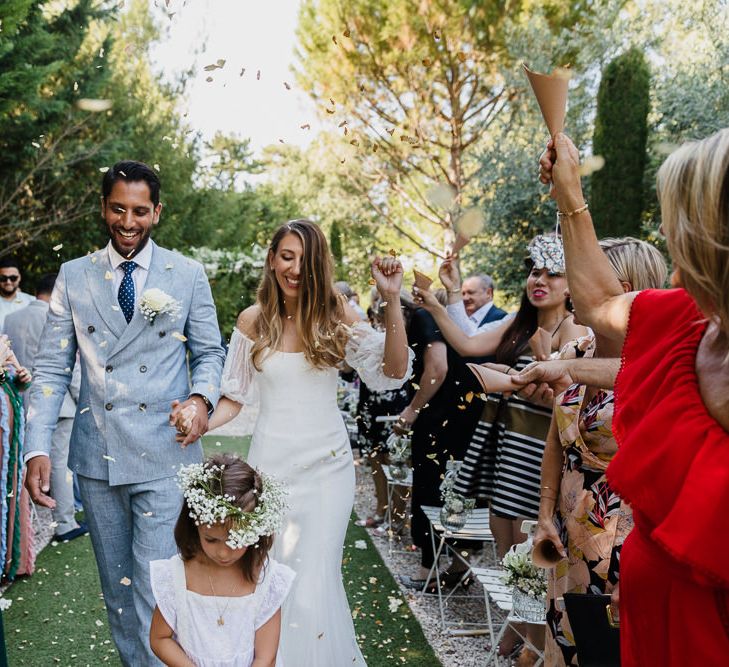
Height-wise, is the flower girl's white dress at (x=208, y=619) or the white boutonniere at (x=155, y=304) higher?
the white boutonniere at (x=155, y=304)

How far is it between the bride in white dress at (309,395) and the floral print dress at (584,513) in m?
0.96

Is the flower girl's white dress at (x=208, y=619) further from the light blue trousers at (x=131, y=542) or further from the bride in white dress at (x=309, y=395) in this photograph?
the bride in white dress at (x=309, y=395)

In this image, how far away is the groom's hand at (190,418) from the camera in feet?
10.3

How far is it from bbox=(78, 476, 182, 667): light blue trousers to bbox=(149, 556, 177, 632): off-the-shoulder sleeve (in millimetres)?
484

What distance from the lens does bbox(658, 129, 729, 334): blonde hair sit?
134 cm

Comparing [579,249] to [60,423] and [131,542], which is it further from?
[60,423]

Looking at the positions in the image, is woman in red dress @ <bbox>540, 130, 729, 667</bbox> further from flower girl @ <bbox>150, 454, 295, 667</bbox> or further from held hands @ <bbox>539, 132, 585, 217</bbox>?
flower girl @ <bbox>150, 454, 295, 667</bbox>

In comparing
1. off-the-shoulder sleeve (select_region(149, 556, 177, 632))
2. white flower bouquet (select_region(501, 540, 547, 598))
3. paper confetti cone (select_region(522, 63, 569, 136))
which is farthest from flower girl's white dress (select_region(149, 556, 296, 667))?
paper confetti cone (select_region(522, 63, 569, 136))

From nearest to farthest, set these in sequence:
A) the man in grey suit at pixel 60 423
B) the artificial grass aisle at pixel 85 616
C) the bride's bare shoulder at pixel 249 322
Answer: the bride's bare shoulder at pixel 249 322 < the artificial grass aisle at pixel 85 616 < the man in grey suit at pixel 60 423

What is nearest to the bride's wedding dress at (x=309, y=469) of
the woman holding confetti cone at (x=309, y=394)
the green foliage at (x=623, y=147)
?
the woman holding confetti cone at (x=309, y=394)

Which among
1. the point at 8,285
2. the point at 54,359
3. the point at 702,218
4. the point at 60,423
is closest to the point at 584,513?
the point at 702,218

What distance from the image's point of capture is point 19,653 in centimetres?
426

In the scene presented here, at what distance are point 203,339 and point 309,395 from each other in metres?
0.56

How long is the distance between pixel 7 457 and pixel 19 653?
116 cm
